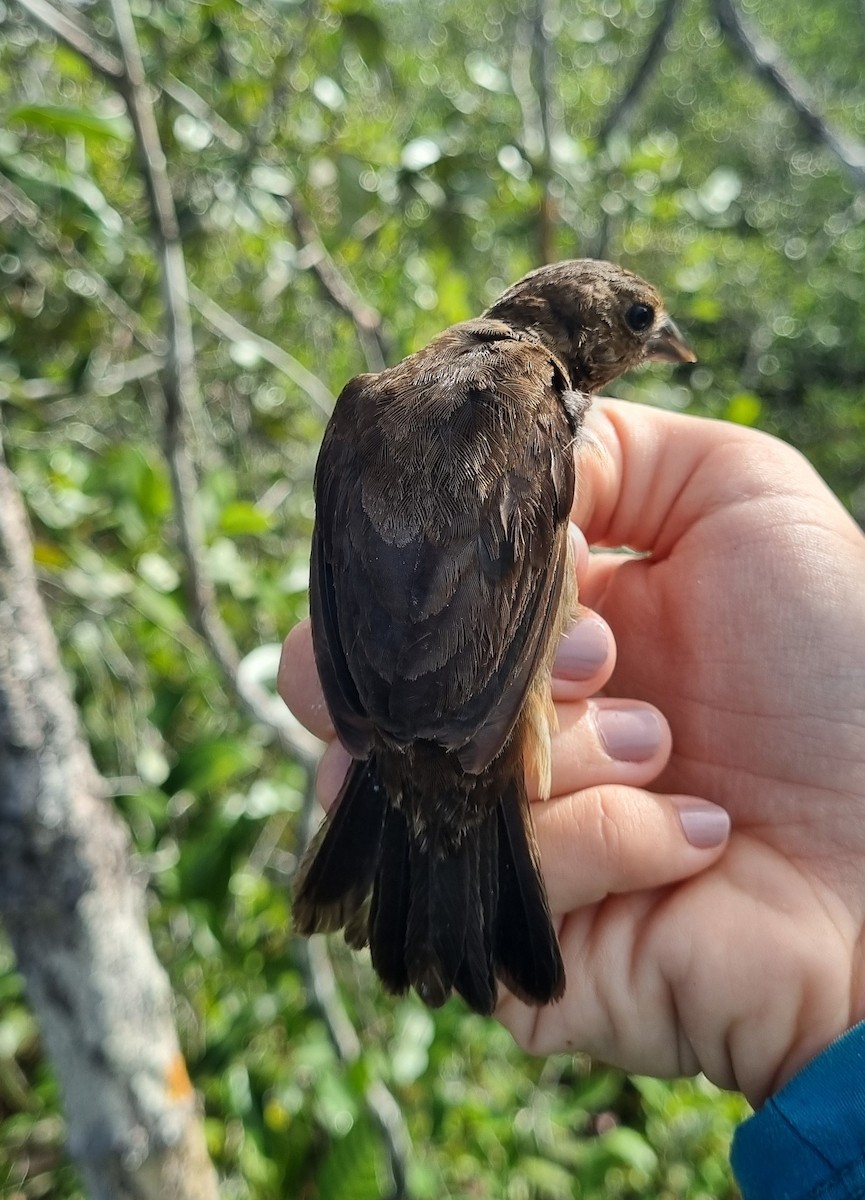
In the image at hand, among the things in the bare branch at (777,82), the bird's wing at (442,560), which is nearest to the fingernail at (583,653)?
the bird's wing at (442,560)

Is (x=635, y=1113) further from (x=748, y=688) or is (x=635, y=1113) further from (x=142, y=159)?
(x=142, y=159)

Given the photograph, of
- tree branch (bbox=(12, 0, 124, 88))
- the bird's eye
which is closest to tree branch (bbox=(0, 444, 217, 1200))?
tree branch (bbox=(12, 0, 124, 88))

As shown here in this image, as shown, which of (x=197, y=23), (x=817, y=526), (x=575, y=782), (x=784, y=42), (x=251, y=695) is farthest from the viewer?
(x=784, y=42)

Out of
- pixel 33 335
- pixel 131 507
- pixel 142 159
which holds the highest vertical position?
pixel 142 159

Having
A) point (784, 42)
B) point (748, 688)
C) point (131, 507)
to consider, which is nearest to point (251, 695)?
point (131, 507)

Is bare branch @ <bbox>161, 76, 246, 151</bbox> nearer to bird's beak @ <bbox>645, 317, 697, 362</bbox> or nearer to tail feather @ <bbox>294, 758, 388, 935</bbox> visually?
bird's beak @ <bbox>645, 317, 697, 362</bbox>

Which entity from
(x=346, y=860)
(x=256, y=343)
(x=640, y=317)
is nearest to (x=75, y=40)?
(x=256, y=343)

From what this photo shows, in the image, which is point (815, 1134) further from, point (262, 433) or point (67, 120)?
point (262, 433)
